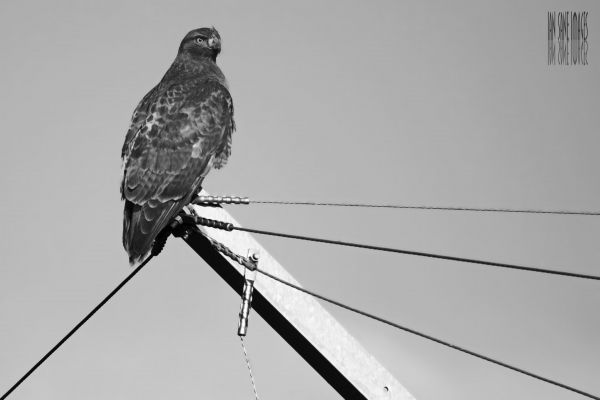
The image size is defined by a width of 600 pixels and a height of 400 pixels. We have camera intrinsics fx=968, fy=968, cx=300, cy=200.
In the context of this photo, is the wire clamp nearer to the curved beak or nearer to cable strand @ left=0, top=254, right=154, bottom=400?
cable strand @ left=0, top=254, right=154, bottom=400

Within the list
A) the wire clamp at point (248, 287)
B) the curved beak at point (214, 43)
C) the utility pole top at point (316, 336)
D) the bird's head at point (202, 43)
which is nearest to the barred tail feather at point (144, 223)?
the utility pole top at point (316, 336)

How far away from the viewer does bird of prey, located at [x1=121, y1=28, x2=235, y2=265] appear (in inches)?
307

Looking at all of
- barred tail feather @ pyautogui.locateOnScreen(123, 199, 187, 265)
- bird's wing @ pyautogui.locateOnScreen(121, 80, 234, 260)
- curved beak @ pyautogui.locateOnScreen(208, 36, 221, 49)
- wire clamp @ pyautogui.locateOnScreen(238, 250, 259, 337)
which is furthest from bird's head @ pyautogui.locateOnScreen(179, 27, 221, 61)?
wire clamp @ pyautogui.locateOnScreen(238, 250, 259, 337)

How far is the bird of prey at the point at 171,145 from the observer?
7.79 meters

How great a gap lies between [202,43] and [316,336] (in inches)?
208

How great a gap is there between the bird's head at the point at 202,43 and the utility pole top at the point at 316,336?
4.48 m

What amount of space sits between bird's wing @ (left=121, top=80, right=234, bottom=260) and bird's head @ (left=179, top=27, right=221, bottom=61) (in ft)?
3.25

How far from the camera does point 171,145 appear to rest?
28.7ft

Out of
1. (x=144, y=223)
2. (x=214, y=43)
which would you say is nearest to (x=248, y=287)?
(x=144, y=223)

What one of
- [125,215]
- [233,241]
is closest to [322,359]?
[233,241]

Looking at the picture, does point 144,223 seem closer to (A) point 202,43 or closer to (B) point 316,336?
(B) point 316,336

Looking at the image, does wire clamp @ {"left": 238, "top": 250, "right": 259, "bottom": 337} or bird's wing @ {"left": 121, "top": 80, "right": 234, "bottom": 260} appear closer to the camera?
wire clamp @ {"left": 238, "top": 250, "right": 259, "bottom": 337}

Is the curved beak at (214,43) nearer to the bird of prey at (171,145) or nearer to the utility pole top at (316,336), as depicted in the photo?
the bird of prey at (171,145)

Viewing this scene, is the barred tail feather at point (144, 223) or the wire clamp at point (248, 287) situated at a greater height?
the barred tail feather at point (144, 223)
